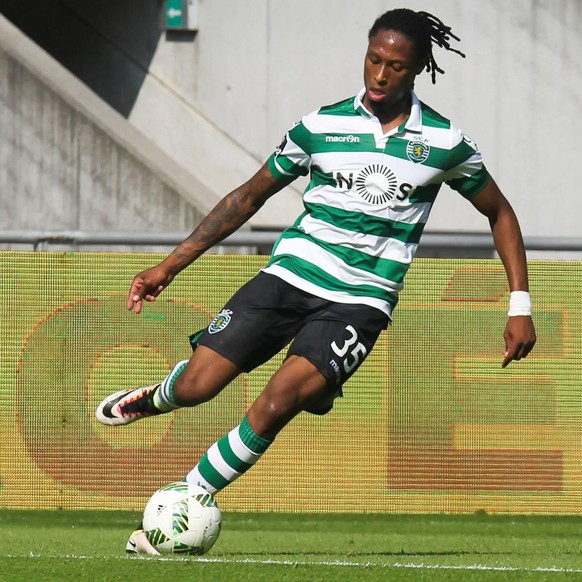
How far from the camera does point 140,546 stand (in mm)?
6191

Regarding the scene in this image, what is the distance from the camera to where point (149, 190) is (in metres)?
14.9

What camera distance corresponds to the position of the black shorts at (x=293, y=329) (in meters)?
6.27

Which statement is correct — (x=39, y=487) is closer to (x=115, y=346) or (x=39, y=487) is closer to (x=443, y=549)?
(x=115, y=346)

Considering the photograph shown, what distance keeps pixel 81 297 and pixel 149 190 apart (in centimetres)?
602

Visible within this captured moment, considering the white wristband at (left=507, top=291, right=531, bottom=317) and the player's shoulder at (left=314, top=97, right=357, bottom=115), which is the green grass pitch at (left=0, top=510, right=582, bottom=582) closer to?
the white wristband at (left=507, top=291, right=531, bottom=317)

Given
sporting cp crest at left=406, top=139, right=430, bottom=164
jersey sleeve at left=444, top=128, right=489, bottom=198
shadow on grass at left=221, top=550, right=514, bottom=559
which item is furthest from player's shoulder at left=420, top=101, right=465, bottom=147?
shadow on grass at left=221, top=550, right=514, bottom=559

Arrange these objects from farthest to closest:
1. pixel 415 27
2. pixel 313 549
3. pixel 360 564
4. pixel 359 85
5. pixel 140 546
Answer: pixel 359 85 → pixel 313 549 → pixel 415 27 → pixel 140 546 → pixel 360 564

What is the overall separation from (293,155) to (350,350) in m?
1.05

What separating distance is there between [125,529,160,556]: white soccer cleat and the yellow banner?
8.93ft

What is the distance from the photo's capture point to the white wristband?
6559 mm

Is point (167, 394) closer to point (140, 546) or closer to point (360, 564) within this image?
point (140, 546)

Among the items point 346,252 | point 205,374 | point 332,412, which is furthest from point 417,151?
point 332,412

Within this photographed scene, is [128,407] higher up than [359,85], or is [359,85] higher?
[359,85]

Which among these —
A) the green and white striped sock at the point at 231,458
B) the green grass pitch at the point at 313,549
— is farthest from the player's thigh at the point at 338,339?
the green grass pitch at the point at 313,549
